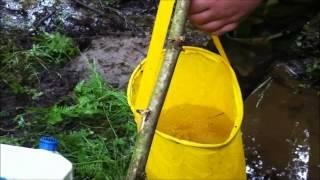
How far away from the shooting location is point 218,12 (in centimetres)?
154

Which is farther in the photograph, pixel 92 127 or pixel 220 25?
pixel 92 127

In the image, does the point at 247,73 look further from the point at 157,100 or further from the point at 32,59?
A: the point at 32,59

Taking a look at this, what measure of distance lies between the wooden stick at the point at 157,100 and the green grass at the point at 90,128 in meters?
0.81

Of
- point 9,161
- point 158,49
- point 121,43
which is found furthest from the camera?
point 121,43

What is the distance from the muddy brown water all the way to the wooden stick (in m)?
1.21

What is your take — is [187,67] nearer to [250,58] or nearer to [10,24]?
[250,58]

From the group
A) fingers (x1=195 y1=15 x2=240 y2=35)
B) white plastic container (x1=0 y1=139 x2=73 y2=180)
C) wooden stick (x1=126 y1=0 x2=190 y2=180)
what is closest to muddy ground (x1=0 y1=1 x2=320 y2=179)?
fingers (x1=195 y1=15 x2=240 y2=35)

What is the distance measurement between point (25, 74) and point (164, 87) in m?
1.51

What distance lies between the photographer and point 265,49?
6.63 feet

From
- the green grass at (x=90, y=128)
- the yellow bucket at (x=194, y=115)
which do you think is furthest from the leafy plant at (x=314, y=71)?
the yellow bucket at (x=194, y=115)

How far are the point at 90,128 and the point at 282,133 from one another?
3.08ft

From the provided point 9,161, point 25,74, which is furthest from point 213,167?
point 25,74

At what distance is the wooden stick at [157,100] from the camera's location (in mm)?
1427

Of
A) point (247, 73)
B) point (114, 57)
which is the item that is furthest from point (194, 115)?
point (114, 57)
